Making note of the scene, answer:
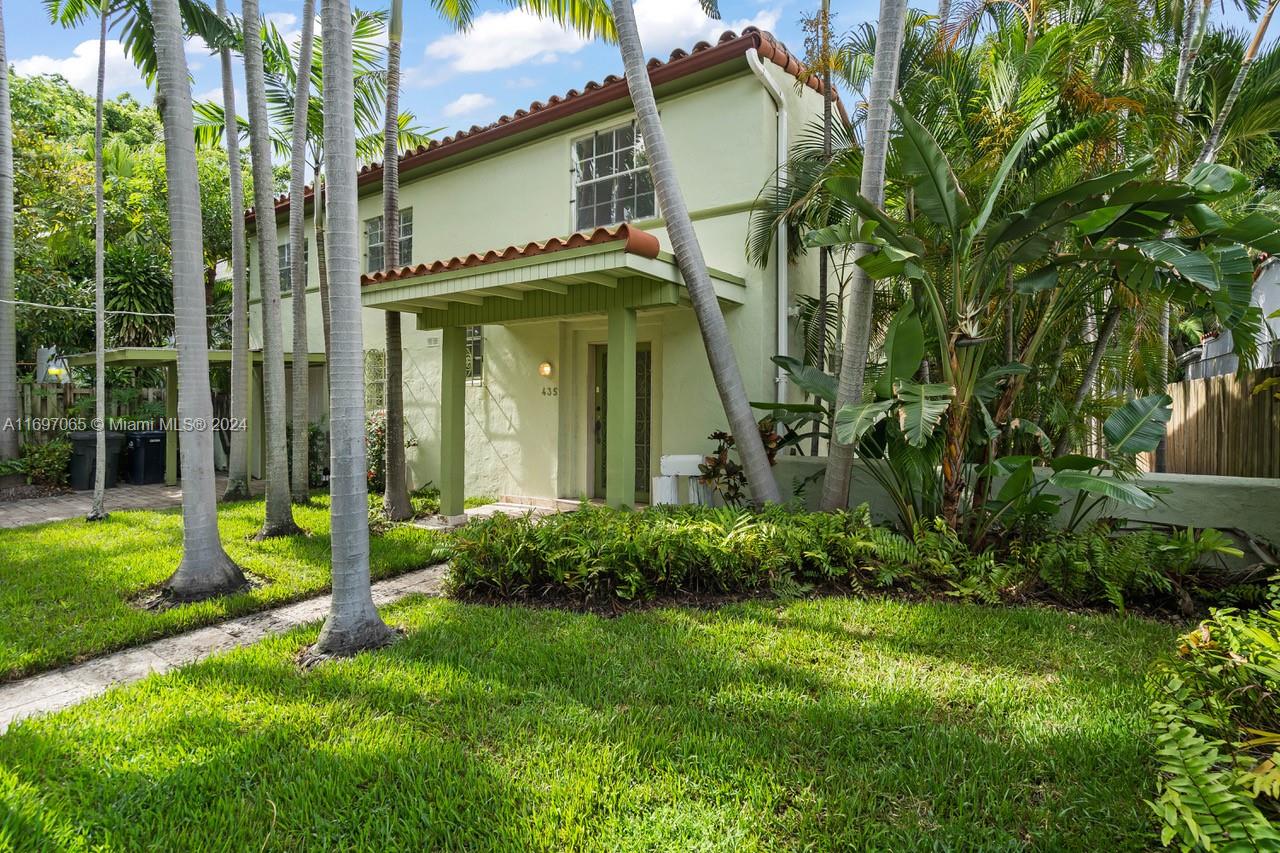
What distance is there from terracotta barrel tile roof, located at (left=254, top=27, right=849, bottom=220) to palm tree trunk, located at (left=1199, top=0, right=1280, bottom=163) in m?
3.49

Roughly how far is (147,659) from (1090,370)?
311 inches

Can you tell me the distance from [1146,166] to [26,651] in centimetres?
807

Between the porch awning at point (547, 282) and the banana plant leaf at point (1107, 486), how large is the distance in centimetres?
386

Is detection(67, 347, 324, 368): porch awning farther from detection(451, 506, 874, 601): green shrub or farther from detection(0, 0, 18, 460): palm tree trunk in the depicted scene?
detection(451, 506, 874, 601): green shrub

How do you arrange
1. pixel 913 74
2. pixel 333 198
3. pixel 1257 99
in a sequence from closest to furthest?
pixel 333 198 → pixel 1257 99 → pixel 913 74

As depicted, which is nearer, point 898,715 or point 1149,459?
point 898,715

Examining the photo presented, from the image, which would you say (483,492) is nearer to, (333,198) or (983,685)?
(333,198)

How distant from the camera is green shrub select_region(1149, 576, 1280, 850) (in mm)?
1769

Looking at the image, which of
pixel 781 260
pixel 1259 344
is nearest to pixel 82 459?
pixel 781 260

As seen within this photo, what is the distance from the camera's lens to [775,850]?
2.22 metres

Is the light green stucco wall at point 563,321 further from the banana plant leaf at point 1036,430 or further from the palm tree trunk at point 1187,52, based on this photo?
the palm tree trunk at point 1187,52

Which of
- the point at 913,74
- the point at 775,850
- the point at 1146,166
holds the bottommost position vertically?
the point at 775,850

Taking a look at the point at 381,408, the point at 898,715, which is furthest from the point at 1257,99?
the point at 381,408

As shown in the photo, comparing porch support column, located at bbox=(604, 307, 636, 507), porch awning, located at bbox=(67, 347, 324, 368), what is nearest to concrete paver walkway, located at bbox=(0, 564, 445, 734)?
porch support column, located at bbox=(604, 307, 636, 507)
